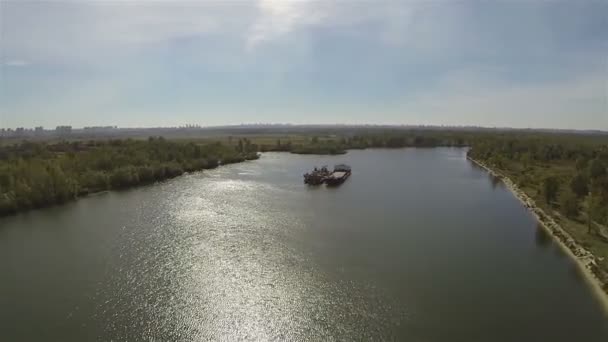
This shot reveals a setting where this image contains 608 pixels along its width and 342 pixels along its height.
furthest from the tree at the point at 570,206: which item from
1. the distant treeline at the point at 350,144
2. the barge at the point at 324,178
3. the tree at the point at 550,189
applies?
the distant treeline at the point at 350,144

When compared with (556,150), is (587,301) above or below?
below

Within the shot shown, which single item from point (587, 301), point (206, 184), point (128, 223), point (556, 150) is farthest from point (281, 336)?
point (556, 150)

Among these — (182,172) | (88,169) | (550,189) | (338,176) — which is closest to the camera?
(550,189)

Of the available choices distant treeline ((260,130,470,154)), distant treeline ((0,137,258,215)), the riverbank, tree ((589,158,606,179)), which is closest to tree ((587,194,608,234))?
the riverbank

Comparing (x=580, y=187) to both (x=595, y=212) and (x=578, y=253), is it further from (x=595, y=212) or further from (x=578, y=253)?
(x=578, y=253)

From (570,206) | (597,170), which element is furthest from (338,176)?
(597,170)

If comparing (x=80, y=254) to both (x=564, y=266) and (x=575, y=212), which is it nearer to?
(x=564, y=266)
